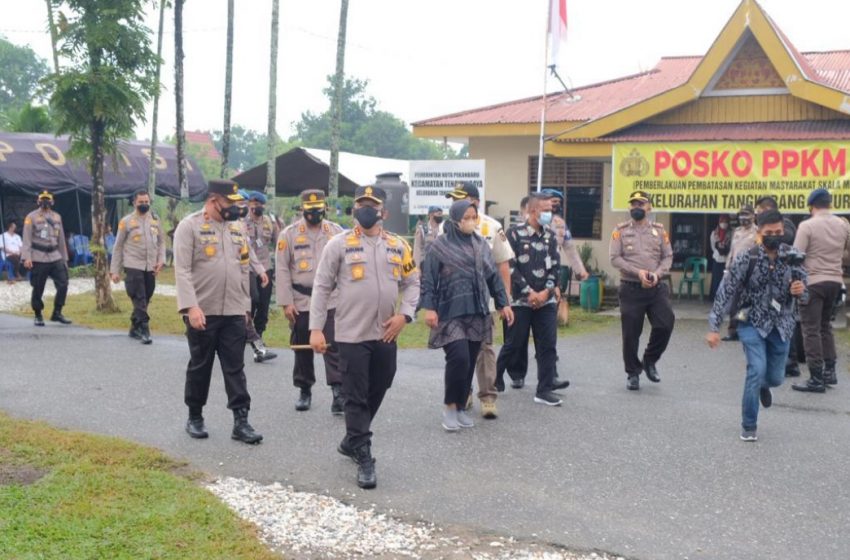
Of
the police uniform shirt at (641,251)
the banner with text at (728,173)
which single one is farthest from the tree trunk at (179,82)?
the police uniform shirt at (641,251)

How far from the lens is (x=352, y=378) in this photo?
20.1ft

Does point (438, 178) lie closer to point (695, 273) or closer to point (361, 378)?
point (695, 273)

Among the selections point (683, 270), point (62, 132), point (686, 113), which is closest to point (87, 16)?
point (62, 132)

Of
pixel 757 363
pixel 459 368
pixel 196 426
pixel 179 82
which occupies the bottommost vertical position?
pixel 196 426

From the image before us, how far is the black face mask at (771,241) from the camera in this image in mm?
7223

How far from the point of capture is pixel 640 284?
9164 millimetres

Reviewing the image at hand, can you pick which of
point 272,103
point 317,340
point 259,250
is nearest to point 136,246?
point 259,250

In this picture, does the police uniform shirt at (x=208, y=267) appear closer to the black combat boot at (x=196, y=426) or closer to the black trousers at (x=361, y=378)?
the black combat boot at (x=196, y=426)

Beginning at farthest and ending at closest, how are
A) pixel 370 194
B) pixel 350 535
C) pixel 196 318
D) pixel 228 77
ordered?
pixel 228 77 < pixel 196 318 < pixel 370 194 < pixel 350 535

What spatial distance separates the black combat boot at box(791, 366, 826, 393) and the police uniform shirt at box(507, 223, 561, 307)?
9.12ft

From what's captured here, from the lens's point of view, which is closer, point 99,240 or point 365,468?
point 365,468

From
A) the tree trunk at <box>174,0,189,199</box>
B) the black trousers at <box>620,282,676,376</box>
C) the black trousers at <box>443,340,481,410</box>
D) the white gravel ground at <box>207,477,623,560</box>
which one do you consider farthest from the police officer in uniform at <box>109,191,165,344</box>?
the tree trunk at <box>174,0,189,199</box>

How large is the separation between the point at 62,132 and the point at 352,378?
10396mm

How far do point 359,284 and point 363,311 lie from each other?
0.19 m
